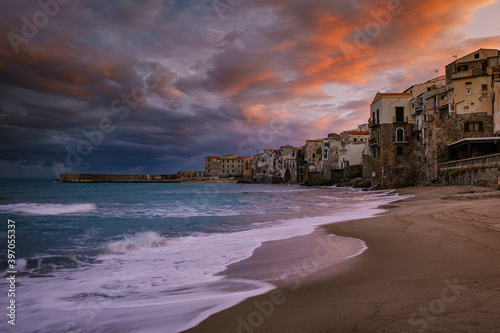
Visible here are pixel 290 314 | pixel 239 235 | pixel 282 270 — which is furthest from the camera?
pixel 239 235

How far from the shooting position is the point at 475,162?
22.4 m

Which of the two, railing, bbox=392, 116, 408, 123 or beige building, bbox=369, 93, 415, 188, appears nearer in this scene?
beige building, bbox=369, 93, 415, 188

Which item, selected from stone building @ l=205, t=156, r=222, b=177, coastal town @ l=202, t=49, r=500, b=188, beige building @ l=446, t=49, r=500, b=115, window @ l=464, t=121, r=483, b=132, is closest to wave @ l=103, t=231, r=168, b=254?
coastal town @ l=202, t=49, r=500, b=188

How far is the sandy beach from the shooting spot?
2785 millimetres

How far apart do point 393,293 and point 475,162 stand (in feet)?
81.6

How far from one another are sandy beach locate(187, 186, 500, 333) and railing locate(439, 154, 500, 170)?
1743 cm

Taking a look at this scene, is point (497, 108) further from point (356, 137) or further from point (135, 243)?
point (356, 137)

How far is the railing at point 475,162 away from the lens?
1956 cm

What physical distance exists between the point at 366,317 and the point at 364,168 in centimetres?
5332

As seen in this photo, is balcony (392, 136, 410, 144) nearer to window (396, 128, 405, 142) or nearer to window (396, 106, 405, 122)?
window (396, 128, 405, 142)

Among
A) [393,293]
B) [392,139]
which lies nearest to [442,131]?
[392,139]

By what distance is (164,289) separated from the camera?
A: 16.4 ft

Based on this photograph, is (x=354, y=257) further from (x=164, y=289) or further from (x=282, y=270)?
(x=164, y=289)

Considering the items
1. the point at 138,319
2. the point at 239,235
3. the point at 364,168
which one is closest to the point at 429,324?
the point at 138,319
